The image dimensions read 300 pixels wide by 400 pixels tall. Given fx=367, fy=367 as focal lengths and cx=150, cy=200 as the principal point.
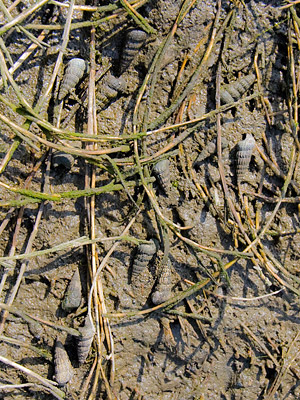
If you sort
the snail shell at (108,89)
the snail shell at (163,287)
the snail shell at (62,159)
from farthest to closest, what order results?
the snail shell at (163,287) → the snail shell at (108,89) → the snail shell at (62,159)

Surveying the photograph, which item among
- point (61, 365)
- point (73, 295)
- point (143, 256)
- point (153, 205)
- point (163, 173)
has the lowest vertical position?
point (61, 365)

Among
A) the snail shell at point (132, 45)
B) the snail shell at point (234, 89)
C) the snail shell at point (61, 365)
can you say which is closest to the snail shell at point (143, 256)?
the snail shell at point (61, 365)

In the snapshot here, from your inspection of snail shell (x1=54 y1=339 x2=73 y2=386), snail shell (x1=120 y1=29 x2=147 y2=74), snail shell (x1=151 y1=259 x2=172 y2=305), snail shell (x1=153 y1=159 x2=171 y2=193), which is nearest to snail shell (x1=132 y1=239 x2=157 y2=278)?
snail shell (x1=151 y1=259 x2=172 y2=305)

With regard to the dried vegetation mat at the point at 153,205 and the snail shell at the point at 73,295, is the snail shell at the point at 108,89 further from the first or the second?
the snail shell at the point at 73,295

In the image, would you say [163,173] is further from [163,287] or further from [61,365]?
[61,365]

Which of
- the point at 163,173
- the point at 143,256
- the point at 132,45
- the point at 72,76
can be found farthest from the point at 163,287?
the point at 132,45

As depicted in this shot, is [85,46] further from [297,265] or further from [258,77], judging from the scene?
[297,265]
